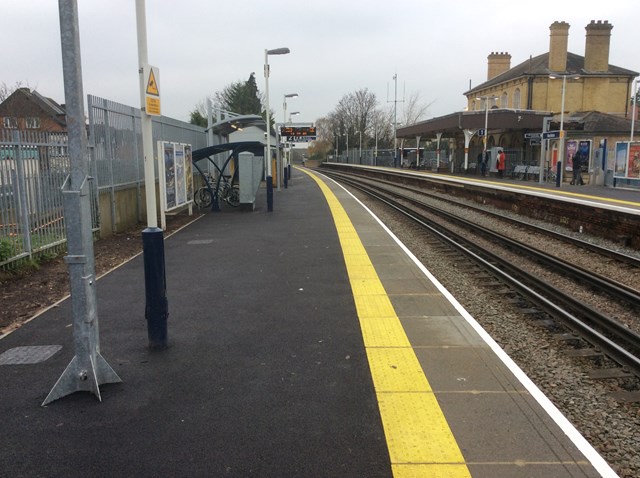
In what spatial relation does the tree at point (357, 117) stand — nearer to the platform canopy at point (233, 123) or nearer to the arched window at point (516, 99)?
the arched window at point (516, 99)

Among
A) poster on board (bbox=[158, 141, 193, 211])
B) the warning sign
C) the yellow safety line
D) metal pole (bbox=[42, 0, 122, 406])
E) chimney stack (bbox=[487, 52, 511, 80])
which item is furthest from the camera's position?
chimney stack (bbox=[487, 52, 511, 80])

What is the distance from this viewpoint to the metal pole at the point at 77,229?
3.88 meters

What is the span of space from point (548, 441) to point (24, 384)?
388 centimetres

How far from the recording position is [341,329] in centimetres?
560

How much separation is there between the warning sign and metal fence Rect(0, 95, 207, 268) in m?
1.92

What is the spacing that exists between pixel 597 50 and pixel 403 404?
58.3 m

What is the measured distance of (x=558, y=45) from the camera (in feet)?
→ 167

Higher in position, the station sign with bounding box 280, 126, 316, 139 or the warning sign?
the station sign with bounding box 280, 126, 316, 139

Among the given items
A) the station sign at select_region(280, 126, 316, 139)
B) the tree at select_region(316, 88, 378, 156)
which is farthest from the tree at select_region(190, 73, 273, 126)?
the station sign at select_region(280, 126, 316, 139)

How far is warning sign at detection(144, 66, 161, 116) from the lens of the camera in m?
5.19

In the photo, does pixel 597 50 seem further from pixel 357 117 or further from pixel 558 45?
pixel 357 117

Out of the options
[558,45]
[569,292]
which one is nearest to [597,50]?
[558,45]

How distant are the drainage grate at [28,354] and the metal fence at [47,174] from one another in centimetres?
212

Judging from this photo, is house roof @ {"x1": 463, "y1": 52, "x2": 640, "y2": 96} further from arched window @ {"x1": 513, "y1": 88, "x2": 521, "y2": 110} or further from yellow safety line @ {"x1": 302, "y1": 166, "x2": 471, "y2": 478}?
yellow safety line @ {"x1": 302, "y1": 166, "x2": 471, "y2": 478}
